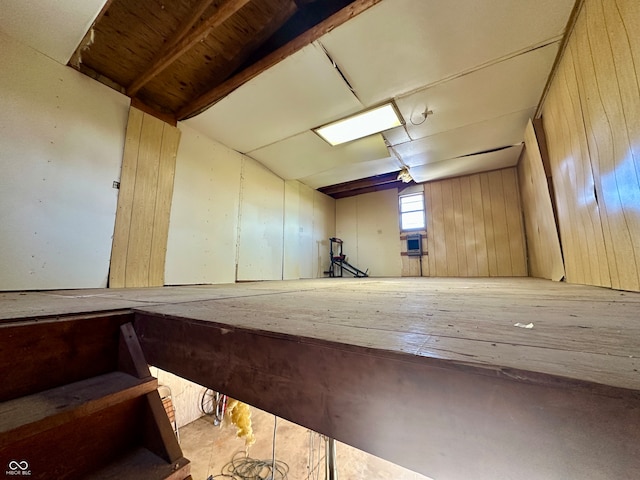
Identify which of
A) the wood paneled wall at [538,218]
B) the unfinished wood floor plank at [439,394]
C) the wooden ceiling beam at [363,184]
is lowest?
the unfinished wood floor plank at [439,394]

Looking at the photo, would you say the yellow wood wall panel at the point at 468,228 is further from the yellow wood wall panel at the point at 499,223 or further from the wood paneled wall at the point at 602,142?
the wood paneled wall at the point at 602,142

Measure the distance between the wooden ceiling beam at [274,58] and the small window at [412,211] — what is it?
4.22 metres

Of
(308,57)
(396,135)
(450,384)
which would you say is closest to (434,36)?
(308,57)

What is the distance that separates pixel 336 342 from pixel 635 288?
199 cm

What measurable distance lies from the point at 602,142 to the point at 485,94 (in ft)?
4.91

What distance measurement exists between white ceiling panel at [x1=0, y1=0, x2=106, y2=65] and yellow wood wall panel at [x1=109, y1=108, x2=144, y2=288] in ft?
2.28

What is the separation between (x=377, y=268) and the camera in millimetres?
5906

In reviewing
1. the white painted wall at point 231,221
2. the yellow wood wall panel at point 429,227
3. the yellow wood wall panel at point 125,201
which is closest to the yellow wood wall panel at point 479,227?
the yellow wood wall panel at point 429,227

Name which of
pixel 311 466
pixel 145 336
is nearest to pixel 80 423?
pixel 145 336

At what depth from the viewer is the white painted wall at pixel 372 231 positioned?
5770 millimetres

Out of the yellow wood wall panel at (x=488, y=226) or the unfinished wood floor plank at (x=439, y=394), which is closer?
the unfinished wood floor plank at (x=439, y=394)

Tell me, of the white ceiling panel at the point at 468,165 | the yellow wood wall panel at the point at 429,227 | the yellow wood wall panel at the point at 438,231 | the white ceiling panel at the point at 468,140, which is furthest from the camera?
the yellow wood wall panel at the point at 429,227

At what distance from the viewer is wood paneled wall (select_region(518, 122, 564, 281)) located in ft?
9.14

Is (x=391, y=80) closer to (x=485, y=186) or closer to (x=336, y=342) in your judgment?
(x=336, y=342)
